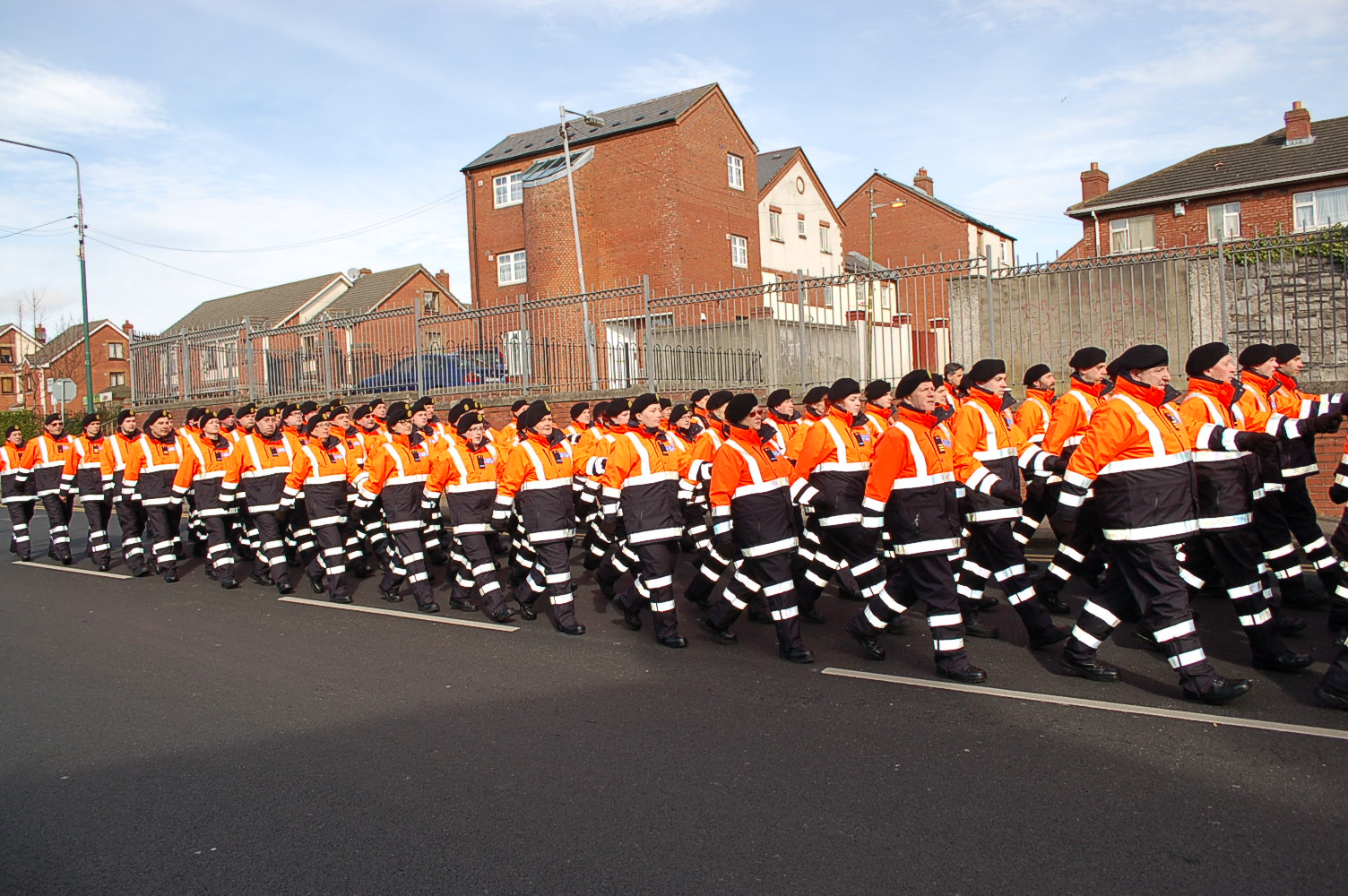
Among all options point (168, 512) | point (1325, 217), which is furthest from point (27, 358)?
point (1325, 217)

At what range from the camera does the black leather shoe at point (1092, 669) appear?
5.71 metres

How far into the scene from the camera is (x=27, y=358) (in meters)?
54.0

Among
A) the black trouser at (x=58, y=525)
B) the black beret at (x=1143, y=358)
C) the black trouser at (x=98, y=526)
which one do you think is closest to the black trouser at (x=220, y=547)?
the black trouser at (x=98, y=526)

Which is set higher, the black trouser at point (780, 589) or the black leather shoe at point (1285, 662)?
the black trouser at point (780, 589)

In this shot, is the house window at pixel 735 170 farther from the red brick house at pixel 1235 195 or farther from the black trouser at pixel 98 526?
the black trouser at pixel 98 526

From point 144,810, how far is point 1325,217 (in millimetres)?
34511

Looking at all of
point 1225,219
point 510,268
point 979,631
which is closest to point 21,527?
point 979,631

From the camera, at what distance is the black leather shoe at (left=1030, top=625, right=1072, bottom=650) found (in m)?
6.41

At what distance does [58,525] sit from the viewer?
12.7 m

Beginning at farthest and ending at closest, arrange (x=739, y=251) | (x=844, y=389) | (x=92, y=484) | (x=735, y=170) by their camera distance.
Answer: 1. (x=739, y=251)
2. (x=735, y=170)
3. (x=92, y=484)
4. (x=844, y=389)

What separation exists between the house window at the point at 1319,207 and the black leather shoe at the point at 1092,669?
96.0 ft

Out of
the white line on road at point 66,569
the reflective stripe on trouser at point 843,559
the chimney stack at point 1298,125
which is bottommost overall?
the white line on road at point 66,569

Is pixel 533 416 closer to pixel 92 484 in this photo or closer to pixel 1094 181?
pixel 92 484

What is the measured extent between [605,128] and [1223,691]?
107 ft
